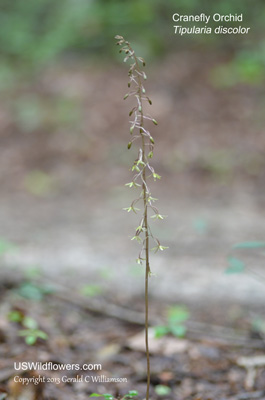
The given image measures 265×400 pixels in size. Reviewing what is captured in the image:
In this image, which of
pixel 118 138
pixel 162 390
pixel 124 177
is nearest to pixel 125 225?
pixel 124 177

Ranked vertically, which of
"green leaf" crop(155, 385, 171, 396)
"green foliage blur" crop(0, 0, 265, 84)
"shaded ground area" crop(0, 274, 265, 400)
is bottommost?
"green leaf" crop(155, 385, 171, 396)

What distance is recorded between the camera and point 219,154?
8.73m

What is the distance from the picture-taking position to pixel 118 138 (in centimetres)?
955

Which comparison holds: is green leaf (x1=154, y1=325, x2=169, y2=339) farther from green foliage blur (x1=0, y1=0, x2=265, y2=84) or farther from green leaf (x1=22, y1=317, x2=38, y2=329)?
green foliage blur (x1=0, y1=0, x2=265, y2=84)

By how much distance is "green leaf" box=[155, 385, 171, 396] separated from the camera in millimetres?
2598

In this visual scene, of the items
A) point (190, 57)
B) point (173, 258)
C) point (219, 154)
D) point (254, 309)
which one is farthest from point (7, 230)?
point (190, 57)

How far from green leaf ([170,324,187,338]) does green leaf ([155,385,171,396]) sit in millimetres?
683

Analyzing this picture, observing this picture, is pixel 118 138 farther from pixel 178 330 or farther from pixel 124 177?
pixel 178 330

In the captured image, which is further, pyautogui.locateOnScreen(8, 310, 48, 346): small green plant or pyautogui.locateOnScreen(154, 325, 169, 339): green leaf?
pyautogui.locateOnScreen(154, 325, 169, 339): green leaf

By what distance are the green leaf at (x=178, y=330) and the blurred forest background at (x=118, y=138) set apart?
1.02 meters

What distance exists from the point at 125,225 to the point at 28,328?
3829 mm

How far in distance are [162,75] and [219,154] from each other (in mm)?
3611

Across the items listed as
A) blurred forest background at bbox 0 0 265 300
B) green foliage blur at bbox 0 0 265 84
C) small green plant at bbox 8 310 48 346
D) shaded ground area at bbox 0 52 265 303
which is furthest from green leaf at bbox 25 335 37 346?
green foliage blur at bbox 0 0 265 84

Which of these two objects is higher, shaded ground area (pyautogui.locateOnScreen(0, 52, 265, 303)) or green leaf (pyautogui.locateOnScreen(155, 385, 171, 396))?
shaded ground area (pyautogui.locateOnScreen(0, 52, 265, 303))
